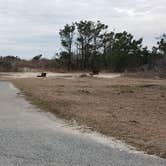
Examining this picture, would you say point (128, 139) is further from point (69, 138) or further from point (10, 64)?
point (10, 64)

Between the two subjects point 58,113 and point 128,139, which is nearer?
point 128,139

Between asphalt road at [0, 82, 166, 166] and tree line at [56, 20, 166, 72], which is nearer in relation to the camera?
asphalt road at [0, 82, 166, 166]

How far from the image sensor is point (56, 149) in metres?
10.5

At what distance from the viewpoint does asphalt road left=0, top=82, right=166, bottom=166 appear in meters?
9.18

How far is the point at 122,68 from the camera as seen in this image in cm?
9588

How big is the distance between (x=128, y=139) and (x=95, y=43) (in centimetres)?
9763

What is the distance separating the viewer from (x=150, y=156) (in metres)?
10.0

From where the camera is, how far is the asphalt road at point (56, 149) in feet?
30.1

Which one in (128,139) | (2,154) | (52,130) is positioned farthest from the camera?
(52,130)

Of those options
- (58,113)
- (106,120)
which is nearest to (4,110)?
(58,113)

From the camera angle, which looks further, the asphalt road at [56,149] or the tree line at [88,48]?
the tree line at [88,48]

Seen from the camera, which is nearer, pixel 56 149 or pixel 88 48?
pixel 56 149

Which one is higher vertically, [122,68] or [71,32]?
[71,32]

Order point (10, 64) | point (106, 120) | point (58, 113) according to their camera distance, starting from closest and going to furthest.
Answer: point (106, 120), point (58, 113), point (10, 64)
